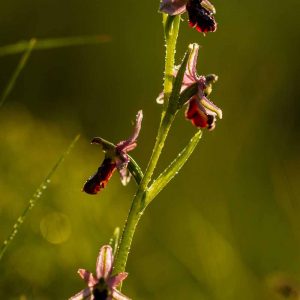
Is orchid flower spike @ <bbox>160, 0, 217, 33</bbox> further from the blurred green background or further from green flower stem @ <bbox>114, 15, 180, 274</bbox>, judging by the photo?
the blurred green background

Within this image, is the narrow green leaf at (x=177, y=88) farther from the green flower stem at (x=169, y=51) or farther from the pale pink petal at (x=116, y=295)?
the pale pink petal at (x=116, y=295)

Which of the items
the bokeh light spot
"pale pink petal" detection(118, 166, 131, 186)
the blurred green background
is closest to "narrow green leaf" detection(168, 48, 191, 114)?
"pale pink petal" detection(118, 166, 131, 186)

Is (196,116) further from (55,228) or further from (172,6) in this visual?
(55,228)

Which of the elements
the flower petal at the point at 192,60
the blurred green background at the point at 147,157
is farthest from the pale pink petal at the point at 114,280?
the flower petal at the point at 192,60

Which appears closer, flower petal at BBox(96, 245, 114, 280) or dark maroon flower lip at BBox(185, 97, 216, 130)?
flower petal at BBox(96, 245, 114, 280)

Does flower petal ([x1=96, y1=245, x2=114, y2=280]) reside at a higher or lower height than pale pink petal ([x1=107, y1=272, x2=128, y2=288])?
higher

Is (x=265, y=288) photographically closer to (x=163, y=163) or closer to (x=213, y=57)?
(x=163, y=163)
